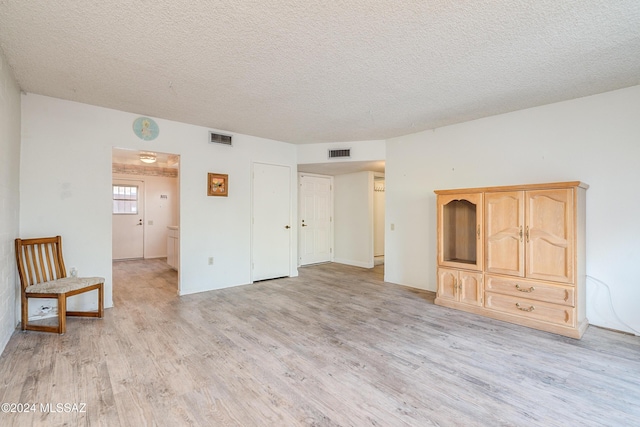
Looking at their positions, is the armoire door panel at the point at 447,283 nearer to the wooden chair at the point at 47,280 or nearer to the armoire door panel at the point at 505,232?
the armoire door panel at the point at 505,232

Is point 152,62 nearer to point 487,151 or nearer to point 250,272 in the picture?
point 250,272

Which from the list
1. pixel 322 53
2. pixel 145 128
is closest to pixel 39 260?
pixel 145 128

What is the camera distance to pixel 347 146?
5293 mm

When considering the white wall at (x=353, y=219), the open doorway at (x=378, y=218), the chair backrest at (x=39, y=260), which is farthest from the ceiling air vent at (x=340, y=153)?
the chair backrest at (x=39, y=260)

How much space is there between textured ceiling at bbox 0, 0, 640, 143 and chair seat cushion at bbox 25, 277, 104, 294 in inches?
81.4

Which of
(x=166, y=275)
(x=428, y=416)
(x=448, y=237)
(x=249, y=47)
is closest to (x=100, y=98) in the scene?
(x=249, y=47)

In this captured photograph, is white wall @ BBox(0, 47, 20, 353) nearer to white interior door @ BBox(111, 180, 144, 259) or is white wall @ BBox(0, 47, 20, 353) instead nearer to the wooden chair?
the wooden chair

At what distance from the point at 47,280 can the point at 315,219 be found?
4.76 m

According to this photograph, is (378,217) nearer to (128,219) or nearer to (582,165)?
(582,165)

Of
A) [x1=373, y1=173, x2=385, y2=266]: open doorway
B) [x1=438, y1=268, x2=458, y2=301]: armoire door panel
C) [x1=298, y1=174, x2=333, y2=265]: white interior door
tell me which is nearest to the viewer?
[x1=438, y1=268, x2=458, y2=301]: armoire door panel

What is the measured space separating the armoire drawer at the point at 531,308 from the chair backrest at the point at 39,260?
16.4 feet

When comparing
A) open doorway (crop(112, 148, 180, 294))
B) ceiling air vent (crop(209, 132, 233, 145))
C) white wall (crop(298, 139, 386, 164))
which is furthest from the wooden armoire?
open doorway (crop(112, 148, 180, 294))

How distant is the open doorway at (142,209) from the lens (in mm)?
7352

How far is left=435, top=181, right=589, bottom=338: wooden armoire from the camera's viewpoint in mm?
2920
